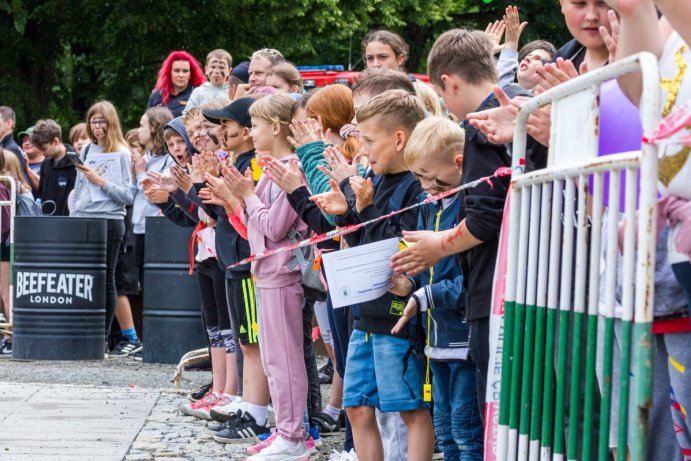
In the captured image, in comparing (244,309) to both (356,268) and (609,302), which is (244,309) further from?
(609,302)

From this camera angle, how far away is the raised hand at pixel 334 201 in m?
5.14

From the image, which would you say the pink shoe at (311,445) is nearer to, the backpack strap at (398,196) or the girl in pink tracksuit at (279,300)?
the girl in pink tracksuit at (279,300)

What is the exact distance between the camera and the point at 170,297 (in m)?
10.2

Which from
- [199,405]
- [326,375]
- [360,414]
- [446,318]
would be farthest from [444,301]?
[326,375]

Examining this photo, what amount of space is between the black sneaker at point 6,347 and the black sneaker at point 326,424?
529 cm

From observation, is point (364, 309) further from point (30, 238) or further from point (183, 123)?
point (30, 238)

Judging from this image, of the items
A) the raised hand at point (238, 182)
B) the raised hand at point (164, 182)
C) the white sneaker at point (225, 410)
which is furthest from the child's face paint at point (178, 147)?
the raised hand at point (238, 182)

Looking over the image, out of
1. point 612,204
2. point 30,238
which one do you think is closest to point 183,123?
point 30,238

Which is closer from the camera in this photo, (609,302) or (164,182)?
(609,302)

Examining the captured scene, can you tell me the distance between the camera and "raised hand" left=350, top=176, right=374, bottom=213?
4973mm

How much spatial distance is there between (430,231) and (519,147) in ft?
4.18

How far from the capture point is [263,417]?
688cm

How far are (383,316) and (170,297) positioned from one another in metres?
5.44

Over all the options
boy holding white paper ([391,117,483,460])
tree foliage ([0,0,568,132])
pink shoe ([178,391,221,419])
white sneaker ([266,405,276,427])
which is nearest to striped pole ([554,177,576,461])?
boy holding white paper ([391,117,483,460])
